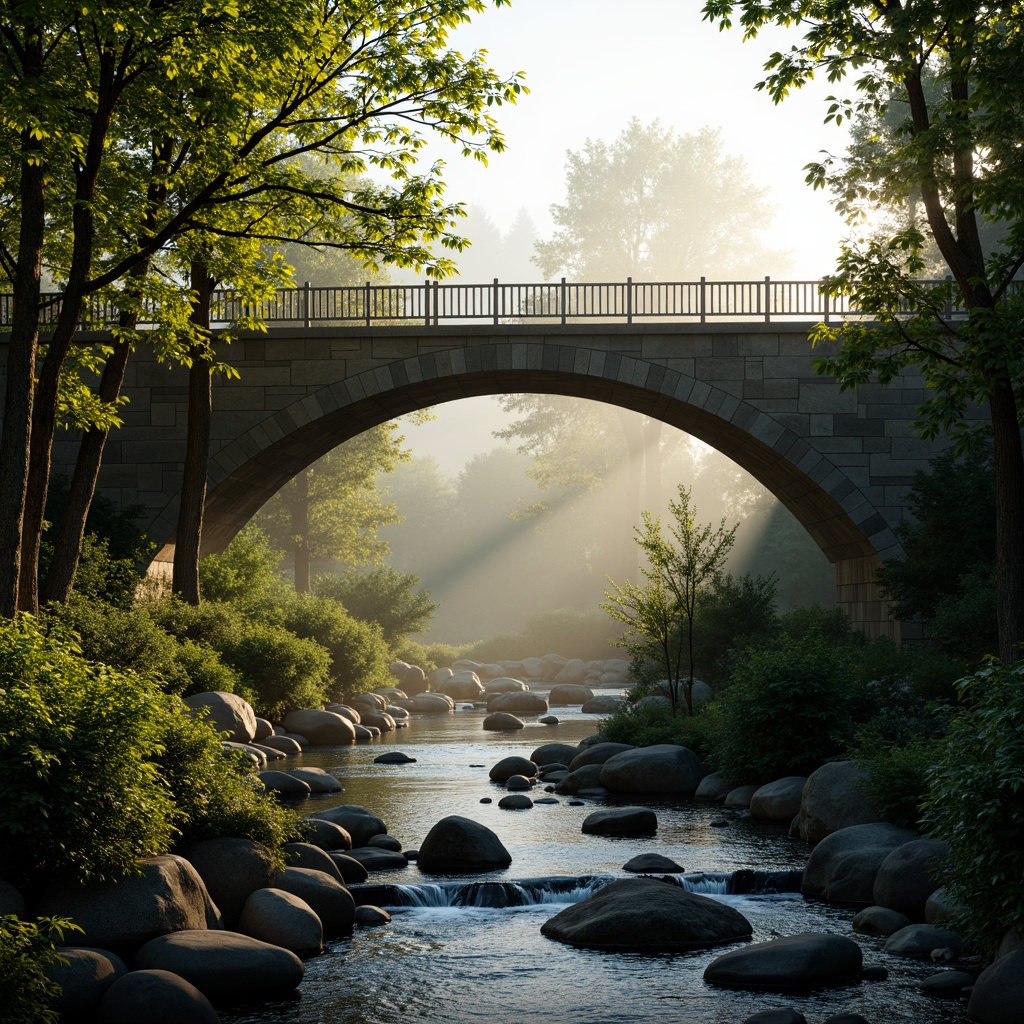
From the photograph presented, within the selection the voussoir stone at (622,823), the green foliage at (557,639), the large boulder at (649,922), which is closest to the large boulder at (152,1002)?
the large boulder at (649,922)

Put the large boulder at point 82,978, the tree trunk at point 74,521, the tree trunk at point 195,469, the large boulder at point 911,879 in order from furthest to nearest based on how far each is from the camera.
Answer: the tree trunk at point 195,469 < the tree trunk at point 74,521 < the large boulder at point 911,879 < the large boulder at point 82,978

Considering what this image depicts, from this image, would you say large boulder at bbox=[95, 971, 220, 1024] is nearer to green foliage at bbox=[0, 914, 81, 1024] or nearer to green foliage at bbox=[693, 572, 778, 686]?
green foliage at bbox=[0, 914, 81, 1024]

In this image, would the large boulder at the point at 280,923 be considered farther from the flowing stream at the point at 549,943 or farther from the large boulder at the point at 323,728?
the large boulder at the point at 323,728

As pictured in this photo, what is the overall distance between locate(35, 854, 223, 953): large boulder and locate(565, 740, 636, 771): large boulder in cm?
873

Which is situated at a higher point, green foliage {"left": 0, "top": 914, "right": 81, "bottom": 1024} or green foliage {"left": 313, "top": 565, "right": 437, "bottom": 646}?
green foliage {"left": 313, "top": 565, "right": 437, "bottom": 646}

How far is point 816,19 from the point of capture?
497 inches

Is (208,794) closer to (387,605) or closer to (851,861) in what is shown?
(851,861)

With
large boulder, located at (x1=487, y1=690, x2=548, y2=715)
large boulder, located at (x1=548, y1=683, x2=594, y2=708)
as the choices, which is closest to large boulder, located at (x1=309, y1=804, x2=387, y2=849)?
large boulder, located at (x1=487, y1=690, x2=548, y2=715)

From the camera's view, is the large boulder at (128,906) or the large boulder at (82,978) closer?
the large boulder at (82,978)

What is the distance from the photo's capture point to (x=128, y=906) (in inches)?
254

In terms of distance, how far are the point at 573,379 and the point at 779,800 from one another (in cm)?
1214

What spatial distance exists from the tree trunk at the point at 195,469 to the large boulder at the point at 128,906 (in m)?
13.0

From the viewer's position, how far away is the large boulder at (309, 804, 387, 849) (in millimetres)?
10609

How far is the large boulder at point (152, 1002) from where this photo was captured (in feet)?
18.4
